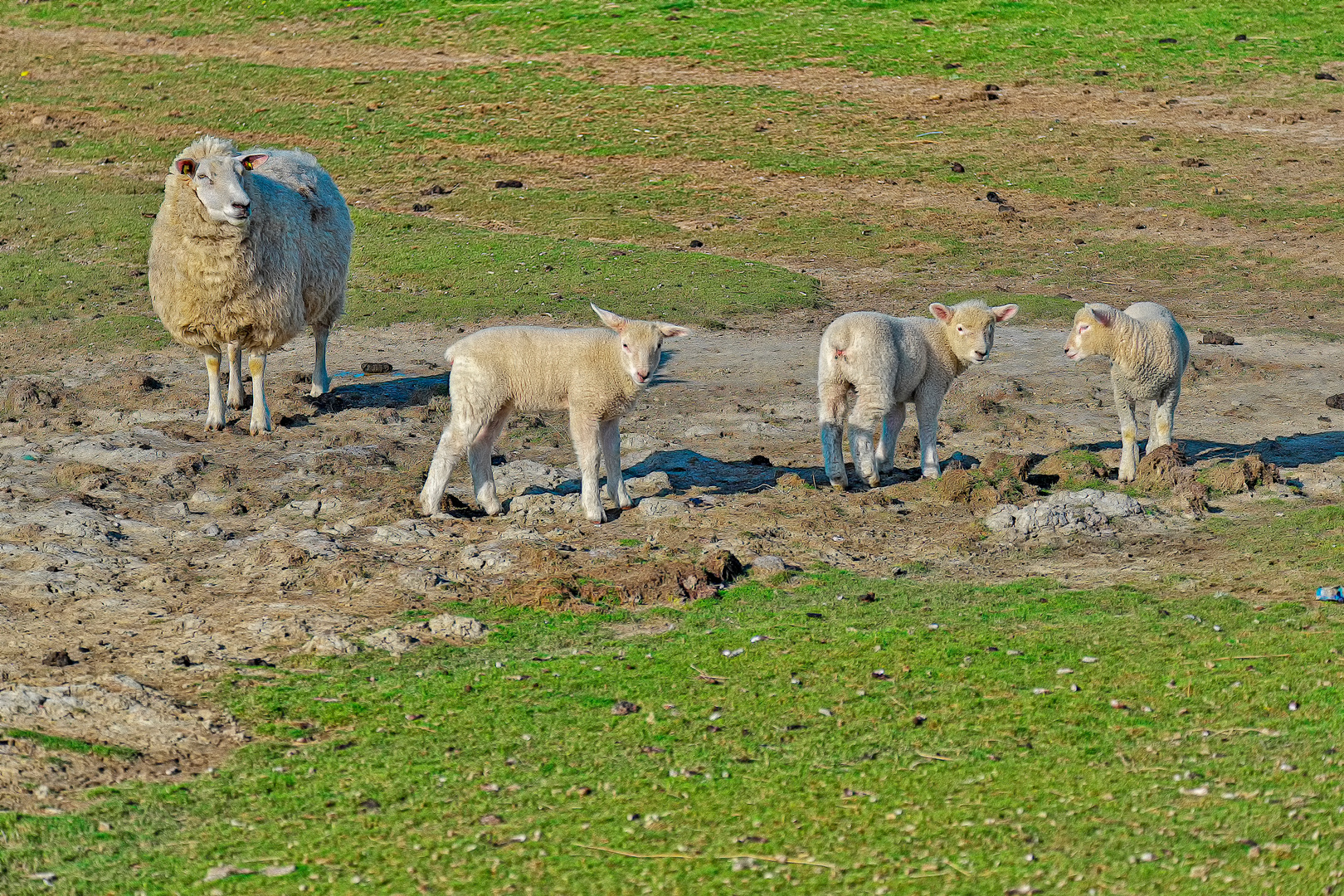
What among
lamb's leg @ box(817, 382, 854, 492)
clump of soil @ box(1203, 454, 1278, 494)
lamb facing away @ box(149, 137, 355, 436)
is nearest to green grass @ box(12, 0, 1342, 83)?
lamb facing away @ box(149, 137, 355, 436)

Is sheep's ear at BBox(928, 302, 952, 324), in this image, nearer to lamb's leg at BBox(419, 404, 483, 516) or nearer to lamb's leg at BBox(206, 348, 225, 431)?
lamb's leg at BBox(419, 404, 483, 516)

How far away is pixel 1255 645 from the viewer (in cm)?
832

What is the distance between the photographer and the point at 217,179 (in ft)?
43.7

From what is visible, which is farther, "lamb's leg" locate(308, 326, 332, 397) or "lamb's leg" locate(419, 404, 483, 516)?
"lamb's leg" locate(308, 326, 332, 397)

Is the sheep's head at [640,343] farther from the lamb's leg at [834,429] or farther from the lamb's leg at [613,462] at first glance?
the lamb's leg at [834,429]

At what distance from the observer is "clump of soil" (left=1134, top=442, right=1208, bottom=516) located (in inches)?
440

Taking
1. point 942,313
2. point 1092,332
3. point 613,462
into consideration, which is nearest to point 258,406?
point 613,462

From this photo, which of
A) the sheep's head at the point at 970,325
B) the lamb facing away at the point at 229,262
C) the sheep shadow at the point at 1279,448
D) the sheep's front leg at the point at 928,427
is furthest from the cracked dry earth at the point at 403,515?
the sheep's head at the point at 970,325

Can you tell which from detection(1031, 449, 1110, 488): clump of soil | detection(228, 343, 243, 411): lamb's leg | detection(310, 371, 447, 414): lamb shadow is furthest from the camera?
detection(310, 371, 447, 414): lamb shadow

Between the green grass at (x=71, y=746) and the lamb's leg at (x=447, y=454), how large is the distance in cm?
415

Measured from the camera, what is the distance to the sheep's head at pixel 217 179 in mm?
13211

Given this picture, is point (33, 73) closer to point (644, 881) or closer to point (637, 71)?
point (637, 71)

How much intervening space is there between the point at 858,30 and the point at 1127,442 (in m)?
24.0

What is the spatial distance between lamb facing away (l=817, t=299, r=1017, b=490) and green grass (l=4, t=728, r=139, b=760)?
6103 mm
